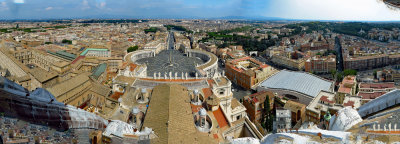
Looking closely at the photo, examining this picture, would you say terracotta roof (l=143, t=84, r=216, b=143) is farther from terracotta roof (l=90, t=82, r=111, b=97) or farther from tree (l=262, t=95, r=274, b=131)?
tree (l=262, t=95, r=274, b=131)

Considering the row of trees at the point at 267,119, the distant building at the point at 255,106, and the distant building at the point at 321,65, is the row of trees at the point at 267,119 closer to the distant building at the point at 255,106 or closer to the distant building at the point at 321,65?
the distant building at the point at 255,106

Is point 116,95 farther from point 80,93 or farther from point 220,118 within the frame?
point 220,118

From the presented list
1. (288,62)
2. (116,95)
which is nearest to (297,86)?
(116,95)

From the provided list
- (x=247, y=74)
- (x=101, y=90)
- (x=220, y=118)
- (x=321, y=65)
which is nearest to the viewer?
(x=220, y=118)

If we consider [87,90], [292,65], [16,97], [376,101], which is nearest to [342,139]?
[376,101]

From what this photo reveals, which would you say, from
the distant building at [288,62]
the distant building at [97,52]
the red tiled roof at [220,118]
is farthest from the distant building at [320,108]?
the distant building at [97,52]

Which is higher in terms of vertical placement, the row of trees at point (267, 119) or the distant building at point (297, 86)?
the distant building at point (297, 86)

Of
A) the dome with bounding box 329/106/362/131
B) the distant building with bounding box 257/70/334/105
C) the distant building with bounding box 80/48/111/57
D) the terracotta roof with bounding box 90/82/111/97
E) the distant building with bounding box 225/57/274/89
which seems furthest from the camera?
the distant building with bounding box 80/48/111/57

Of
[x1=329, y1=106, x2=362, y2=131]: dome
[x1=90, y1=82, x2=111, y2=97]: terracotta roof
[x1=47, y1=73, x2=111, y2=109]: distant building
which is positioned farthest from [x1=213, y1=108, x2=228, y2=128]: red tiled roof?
[x1=90, y1=82, x2=111, y2=97]: terracotta roof

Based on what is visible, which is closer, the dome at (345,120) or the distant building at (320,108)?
the dome at (345,120)
